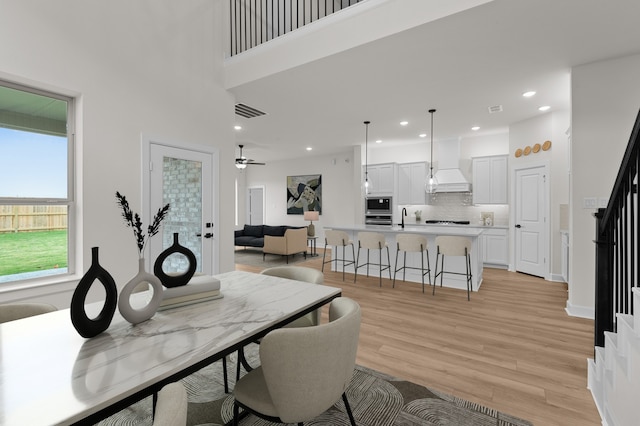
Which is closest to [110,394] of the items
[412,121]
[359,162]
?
[412,121]

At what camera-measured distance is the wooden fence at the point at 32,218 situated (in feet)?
8.32

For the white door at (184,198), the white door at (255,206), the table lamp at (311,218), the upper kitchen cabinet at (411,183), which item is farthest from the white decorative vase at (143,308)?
the white door at (255,206)

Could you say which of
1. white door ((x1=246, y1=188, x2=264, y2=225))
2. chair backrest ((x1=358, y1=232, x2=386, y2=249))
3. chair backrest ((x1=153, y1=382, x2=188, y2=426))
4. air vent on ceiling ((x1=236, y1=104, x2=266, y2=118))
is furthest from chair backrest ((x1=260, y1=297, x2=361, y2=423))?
white door ((x1=246, y1=188, x2=264, y2=225))

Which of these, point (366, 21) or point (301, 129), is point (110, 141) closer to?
point (366, 21)

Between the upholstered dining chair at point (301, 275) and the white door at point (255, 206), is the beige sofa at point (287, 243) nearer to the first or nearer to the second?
the white door at point (255, 206)

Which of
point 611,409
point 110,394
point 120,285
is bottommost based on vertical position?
point 611,409

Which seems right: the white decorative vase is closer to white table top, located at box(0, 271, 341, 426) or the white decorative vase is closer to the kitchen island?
white table top, located at box(0, 271, 341, 426)

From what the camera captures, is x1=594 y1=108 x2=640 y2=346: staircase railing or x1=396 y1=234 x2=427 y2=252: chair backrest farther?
x1=396 y1=234 x2=427 y2=252: chair backrest

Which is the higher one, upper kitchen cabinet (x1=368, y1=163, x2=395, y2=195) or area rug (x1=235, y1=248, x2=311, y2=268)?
upper kitchen cabinet (x1=368, y1=163, x2=395, y2=195)

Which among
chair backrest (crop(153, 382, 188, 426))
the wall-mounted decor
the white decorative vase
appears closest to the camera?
chair backrest (crop(153, 382, 188, 426))

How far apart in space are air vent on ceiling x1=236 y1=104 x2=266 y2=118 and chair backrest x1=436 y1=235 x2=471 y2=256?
361 cm

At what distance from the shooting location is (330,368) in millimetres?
1243

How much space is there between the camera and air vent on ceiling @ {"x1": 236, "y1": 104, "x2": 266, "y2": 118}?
4.88m

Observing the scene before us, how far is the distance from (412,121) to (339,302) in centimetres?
501
